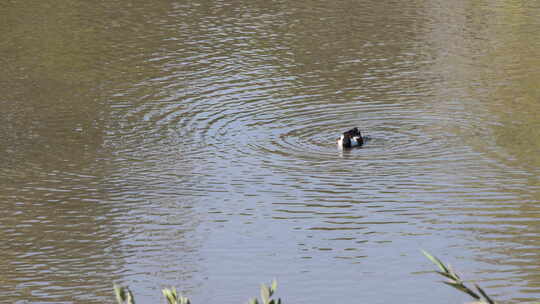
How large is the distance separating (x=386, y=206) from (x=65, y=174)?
5096 millimetres

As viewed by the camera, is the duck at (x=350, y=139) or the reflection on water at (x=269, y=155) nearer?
A: the reflection on water at (x=269, y=155)

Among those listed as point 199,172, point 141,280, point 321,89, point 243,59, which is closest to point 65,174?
point 199,172

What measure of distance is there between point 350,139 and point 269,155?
1382 mm

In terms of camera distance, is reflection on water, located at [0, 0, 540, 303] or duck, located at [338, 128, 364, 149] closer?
reflection on water, located at [0, 0, 540, 303]

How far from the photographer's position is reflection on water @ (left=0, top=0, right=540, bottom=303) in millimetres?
11031

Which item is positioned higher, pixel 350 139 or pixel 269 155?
pixel 350 139

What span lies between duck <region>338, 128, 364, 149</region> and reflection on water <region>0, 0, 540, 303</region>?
0.19m

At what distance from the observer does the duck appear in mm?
15688

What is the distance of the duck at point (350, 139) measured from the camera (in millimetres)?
15688

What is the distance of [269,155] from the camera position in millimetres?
15617

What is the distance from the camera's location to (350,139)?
51.6 feet

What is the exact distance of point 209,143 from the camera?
16.3 m

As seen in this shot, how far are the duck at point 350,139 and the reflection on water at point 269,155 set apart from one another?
19 centimetres

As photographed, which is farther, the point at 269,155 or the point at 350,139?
the point at 350,139
